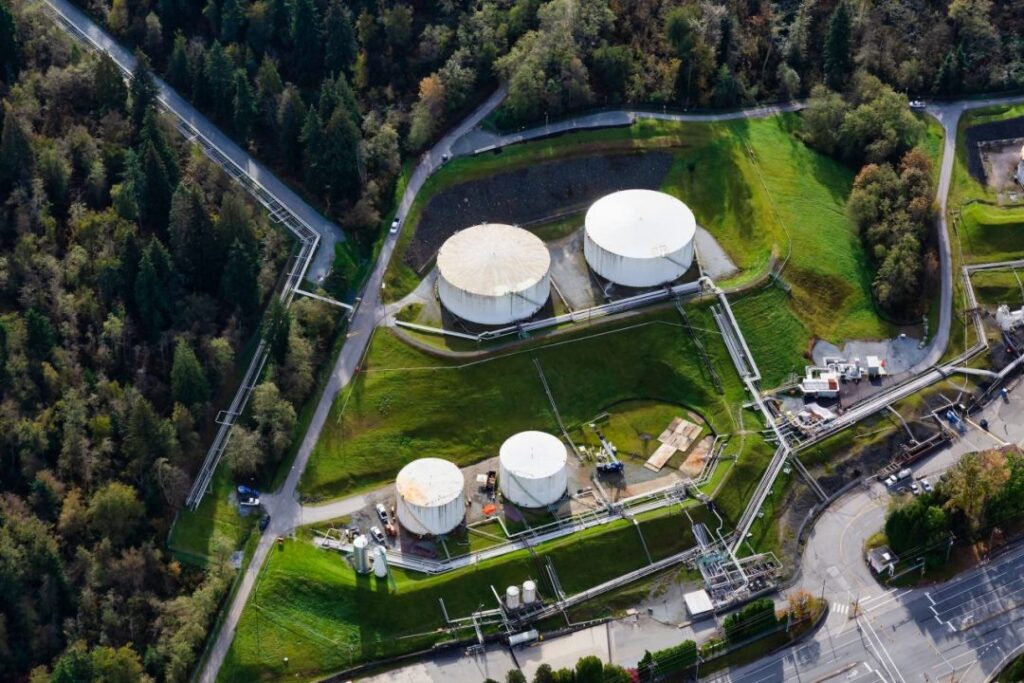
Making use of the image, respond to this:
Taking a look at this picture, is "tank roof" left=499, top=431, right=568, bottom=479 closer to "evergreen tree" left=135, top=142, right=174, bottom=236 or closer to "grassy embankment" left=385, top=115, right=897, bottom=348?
"grassy embankment" left=385, top=115, right=897, bottom=348

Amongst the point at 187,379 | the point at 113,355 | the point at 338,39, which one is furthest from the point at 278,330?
the point at 338,39

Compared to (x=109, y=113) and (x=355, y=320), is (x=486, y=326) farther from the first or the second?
(x=109, y=113)

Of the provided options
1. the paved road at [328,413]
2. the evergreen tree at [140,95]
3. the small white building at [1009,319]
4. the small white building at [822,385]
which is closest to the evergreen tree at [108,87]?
the evergreen tree at [140,95]

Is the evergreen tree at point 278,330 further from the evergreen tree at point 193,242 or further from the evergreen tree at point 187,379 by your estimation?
the evergreen tree at point 193,242

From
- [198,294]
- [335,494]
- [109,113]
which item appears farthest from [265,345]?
[109,113]

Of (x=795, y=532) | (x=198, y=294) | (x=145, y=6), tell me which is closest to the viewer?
(x=795, y=532)

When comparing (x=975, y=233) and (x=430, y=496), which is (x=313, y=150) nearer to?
(x=430, y=496)
